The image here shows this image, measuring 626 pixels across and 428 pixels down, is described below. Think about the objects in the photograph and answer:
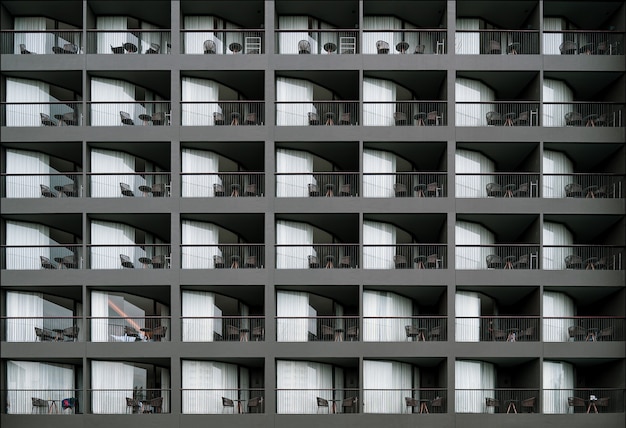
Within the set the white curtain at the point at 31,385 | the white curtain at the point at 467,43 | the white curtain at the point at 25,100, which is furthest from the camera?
the white curtain at the point at 467,43

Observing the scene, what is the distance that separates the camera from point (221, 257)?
38.7m

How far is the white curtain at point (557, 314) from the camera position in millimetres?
38625

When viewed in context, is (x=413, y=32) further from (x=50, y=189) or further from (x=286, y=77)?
(x=50, y=189)

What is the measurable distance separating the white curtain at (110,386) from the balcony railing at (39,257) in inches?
173

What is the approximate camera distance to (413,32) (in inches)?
1644

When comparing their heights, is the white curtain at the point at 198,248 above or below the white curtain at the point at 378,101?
below

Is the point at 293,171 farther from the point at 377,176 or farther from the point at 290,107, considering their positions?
the point at 377,176

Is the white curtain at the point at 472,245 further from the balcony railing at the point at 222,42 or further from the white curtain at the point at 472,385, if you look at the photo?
the balcony railing at the point at 222,42

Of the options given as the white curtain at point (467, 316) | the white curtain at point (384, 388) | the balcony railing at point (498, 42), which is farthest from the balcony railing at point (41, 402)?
the balcony railing at point (498, 42)

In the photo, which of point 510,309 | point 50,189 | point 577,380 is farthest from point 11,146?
point 577,380

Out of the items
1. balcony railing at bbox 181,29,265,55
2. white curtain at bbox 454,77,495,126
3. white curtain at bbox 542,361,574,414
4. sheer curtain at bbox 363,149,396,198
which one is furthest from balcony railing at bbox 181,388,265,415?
white curtain at bbox 454,77,495,126

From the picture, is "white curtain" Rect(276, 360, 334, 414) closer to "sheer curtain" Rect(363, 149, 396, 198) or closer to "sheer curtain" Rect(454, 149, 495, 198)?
"sheer curtain" Rect(363, 149, 396, 198)

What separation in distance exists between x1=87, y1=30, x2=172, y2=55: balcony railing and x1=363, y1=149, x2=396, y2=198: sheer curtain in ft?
33.3

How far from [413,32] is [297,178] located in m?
8.94
